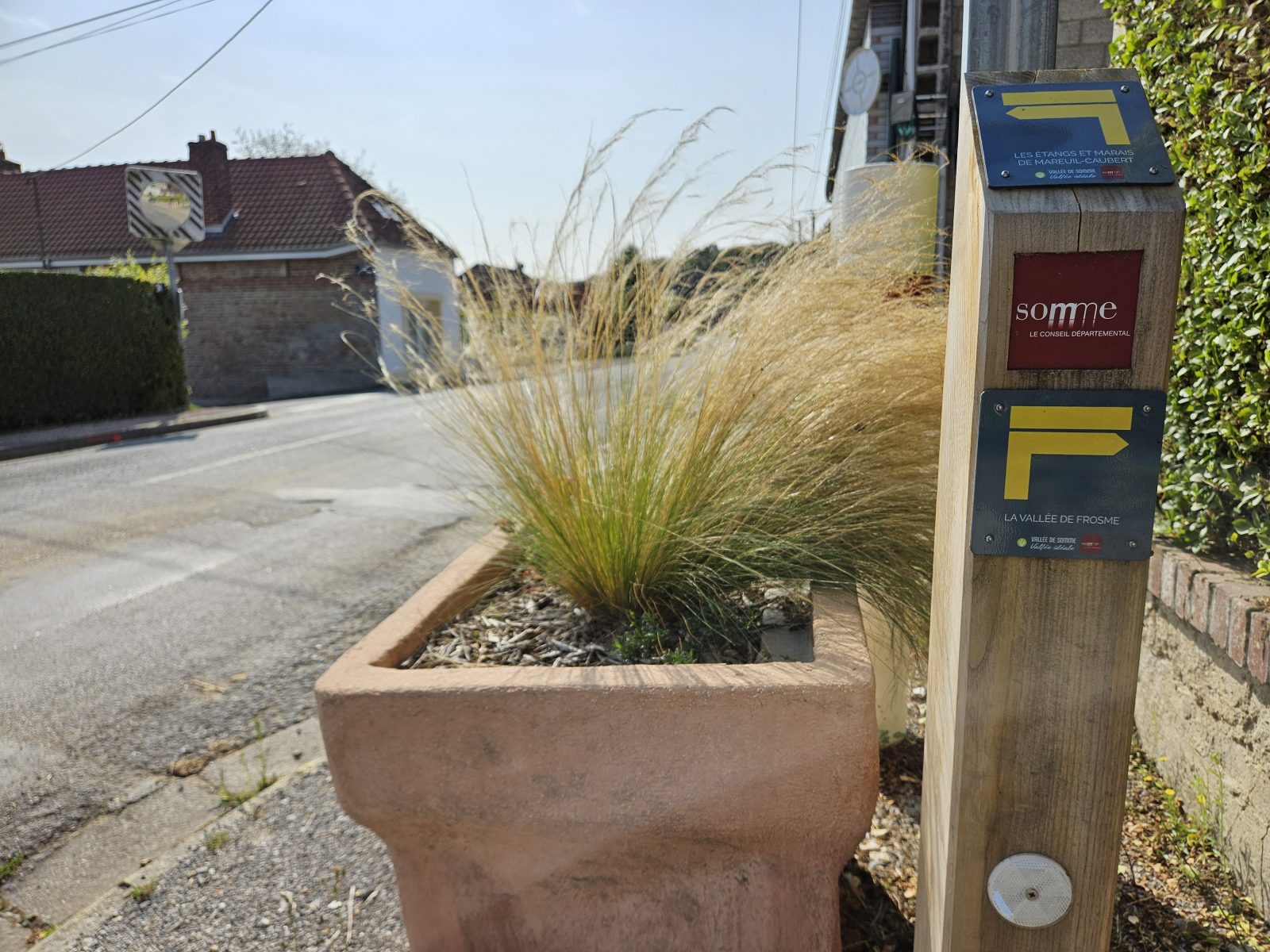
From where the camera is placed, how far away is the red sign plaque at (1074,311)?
3.65 feet

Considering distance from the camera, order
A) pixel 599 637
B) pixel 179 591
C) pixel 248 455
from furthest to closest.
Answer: pixel 248 455, pixel 179 591, pixel 599 637

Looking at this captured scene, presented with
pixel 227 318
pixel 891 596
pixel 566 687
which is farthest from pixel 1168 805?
pixel 227 318

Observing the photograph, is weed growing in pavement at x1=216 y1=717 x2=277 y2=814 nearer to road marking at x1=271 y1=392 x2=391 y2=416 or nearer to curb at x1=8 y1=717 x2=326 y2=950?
curb at x1=8 y1=717 x2=326 y2=950

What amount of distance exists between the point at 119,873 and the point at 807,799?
1800 millimetres

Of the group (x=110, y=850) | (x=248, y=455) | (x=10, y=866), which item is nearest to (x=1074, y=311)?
(x=110, y=850)

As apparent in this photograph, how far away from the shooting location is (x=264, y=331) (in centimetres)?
2008

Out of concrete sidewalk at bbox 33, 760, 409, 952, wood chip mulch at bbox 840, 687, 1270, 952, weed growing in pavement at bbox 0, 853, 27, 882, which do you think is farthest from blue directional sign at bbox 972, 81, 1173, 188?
weed growing in pavement at bbox 0, 853, 27, 882

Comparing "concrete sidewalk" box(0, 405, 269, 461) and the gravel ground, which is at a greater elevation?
"concrete sidewalk" box(0, 405, 269, 461)

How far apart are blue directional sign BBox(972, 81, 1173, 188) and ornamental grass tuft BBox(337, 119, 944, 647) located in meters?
0.94

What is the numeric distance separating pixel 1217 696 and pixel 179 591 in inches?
173

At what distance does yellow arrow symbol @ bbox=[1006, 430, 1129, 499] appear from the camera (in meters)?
1.14

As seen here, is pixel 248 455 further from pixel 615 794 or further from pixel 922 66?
pixel 615 794

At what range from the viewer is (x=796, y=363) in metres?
2.14

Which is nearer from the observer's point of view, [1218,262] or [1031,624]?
[1031,624]
